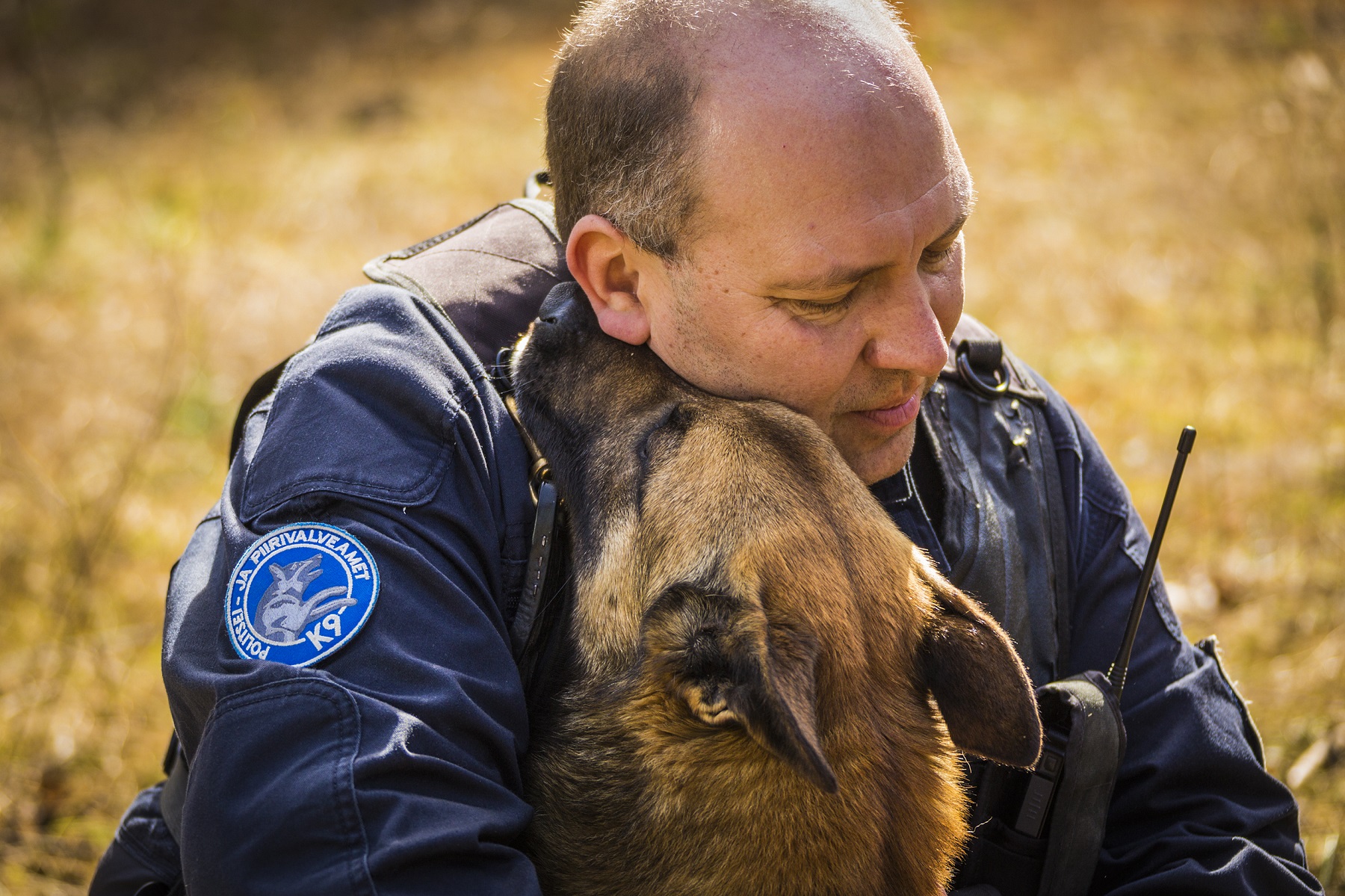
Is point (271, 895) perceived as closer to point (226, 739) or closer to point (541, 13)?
point (226, 739)

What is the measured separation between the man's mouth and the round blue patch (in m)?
1.19

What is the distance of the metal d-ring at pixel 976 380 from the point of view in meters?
2.93

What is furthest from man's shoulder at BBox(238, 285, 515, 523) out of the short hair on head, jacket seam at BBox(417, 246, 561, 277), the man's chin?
the man's chin

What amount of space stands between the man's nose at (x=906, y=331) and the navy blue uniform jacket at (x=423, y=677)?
483 mm

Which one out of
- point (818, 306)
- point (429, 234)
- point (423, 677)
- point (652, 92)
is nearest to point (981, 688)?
point (818, 306)

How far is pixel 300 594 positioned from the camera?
2.01 meters

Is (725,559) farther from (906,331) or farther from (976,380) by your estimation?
(976,380)

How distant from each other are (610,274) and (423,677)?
1092mm

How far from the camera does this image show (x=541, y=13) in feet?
53.5

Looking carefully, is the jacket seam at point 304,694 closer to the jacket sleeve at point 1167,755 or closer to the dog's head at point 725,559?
the dog's head at point 725,559

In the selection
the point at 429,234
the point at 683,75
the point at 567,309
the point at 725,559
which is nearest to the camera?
the point at 725,559

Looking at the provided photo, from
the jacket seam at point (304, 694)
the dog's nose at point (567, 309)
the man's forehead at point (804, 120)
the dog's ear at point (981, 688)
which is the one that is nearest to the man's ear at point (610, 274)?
the dog's nose at point (567, 309)

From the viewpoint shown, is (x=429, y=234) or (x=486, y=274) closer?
(x=486, y=274)

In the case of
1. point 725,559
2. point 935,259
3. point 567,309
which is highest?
point 935,259
